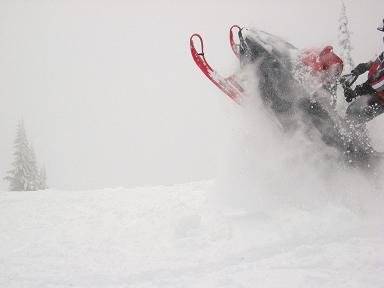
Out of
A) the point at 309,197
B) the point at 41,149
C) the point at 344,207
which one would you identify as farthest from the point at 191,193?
the point at 41,149

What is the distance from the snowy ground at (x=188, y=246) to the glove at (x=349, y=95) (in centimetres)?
195

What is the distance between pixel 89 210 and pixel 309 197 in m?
4.14

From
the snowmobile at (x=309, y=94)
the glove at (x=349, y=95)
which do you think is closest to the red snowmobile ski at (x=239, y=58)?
the snowmobile at (x=309, y=94)

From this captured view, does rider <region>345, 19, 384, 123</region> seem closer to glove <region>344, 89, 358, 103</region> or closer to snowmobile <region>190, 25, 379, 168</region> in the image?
glove <region>344, 89, 358, 103</region>

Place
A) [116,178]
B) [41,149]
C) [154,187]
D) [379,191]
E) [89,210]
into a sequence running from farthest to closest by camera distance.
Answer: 1. [41,149]
2. [116,178]
3. [154,187]
4. [89,210]
5. [379,191]

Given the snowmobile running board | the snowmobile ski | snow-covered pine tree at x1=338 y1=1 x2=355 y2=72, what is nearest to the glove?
the snowmobile running board

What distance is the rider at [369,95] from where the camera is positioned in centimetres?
697

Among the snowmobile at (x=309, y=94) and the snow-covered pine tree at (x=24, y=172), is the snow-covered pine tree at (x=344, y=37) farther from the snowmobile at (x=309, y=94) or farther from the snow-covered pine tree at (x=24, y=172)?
the snow-covered pine tree at (x=24, y=172)

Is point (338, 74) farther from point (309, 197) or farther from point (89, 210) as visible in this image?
point (89, 210)

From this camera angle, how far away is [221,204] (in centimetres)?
776

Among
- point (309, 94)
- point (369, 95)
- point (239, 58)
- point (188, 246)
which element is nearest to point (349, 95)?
point (369, 95)

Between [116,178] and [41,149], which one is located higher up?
[41,149]

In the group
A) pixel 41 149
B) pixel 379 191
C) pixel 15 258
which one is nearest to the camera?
pixel 15 258

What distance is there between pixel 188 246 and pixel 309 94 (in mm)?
3478
